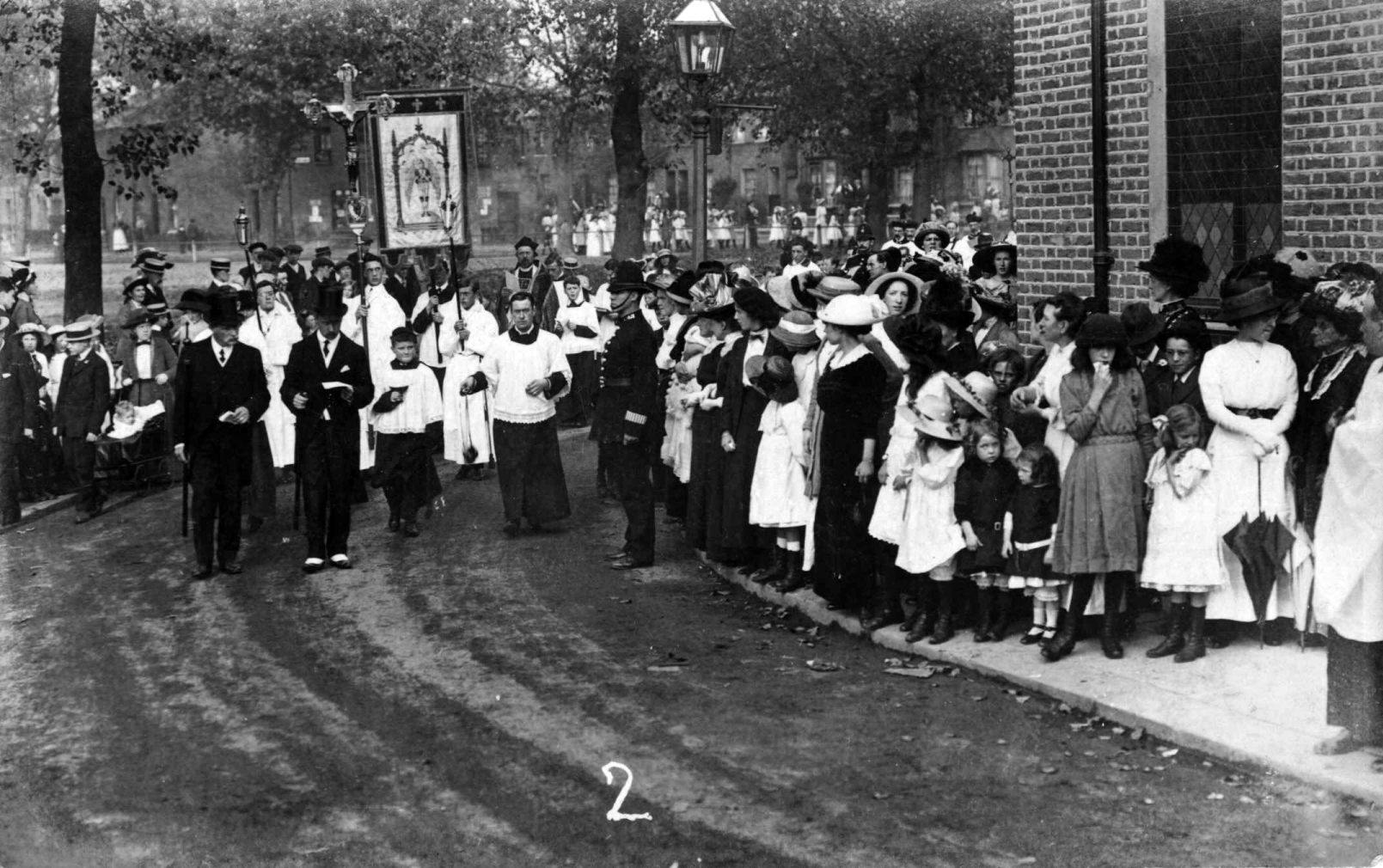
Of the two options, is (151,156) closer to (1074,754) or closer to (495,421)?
(495,421)

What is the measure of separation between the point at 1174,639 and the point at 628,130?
2443 cm

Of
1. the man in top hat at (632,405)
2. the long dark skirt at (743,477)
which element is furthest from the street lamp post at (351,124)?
the long dark skirt at (743,477)

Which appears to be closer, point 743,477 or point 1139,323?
point 1139,323

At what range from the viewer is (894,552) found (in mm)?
9484

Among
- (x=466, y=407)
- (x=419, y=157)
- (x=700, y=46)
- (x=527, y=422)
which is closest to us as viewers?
(x=527, y=422)

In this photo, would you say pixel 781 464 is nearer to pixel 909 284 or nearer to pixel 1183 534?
pixel 909 284

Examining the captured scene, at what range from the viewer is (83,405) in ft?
48.7

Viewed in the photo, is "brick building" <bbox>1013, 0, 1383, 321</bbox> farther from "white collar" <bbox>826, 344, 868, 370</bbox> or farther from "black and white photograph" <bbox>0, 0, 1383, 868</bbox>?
"white collar" <bbox>826, 344, 868, 370</bbox>

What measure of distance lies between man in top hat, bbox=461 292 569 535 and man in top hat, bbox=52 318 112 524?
396cm

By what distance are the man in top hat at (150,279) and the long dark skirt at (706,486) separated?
23.0 ft

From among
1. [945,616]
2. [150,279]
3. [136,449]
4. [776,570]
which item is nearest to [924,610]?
[945,616]

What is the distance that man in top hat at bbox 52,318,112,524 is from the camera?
14.8 metres

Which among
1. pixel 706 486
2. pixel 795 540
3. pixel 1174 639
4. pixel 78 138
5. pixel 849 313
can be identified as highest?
pixel 78 138

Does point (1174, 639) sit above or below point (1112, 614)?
below
